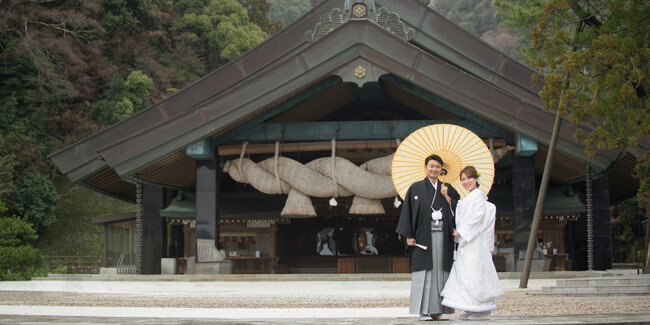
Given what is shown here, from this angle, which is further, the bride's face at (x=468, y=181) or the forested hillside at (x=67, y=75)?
the forested hillside at (x=67, y=75)

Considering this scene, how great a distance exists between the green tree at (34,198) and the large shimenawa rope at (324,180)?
21890 millimetres

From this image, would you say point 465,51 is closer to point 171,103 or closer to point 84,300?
point 171,103

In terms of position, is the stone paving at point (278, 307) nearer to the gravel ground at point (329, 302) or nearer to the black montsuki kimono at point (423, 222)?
the gravel ground at point (329, 302)

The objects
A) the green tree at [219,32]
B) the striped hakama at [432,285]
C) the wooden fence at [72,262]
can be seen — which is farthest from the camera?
the green tree at [219,32]

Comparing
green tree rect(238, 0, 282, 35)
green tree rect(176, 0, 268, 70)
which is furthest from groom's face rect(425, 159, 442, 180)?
green tree rect(238, 0, 282, 35)

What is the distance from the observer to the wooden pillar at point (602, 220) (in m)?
21.1

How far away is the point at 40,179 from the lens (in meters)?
39.1

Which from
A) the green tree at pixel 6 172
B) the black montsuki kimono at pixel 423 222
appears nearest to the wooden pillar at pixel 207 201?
the black montsuki kimono at pixel 423 222

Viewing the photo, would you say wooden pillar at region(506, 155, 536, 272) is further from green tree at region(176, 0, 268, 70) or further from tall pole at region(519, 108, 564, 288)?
green tree at region(176, 0, 268, 70)

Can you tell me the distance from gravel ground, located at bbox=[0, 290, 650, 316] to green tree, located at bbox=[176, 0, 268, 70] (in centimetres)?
4130

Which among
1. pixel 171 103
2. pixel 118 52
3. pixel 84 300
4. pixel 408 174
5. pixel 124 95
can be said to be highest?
pixel 118 52

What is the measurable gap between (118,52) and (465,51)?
31.9 metres

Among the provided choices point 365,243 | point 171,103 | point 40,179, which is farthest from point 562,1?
point 40,179

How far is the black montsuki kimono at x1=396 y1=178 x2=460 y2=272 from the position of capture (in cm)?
822
